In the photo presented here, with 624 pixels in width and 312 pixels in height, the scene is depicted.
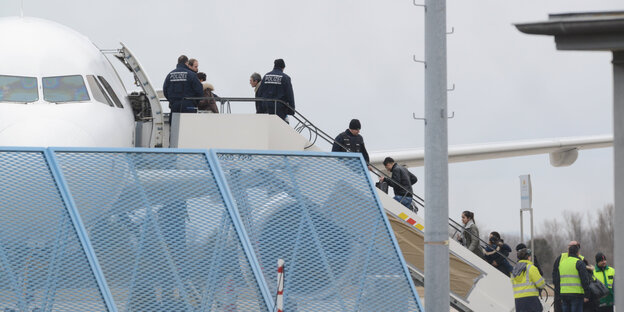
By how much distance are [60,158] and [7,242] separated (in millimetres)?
1058

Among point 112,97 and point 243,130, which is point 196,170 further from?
point 112,97

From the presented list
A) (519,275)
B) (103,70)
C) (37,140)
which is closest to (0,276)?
(37,140)

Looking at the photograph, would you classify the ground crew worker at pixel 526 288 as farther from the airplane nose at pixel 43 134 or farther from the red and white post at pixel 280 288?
Result: the red and white post at pixel 280 288

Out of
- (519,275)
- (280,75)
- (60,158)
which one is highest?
(280,75)

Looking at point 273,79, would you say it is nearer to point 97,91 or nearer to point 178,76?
point 178,76

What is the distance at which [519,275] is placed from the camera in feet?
52.5

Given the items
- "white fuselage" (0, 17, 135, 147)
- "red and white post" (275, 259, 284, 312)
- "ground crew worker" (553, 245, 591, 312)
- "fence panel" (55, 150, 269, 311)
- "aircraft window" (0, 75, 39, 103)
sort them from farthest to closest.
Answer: "ground crew worker" (553, 245, 591, 312) → "aircraft window" (0, 75, 39, 103) → "white fuselage" (0, 17, 135, 147) → "fence panel" (55, 150, 269, 311) → "red and white post" (275, 259, 284, 312)

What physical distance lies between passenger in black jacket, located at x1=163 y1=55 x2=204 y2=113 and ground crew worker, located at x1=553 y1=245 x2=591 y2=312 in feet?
20.2

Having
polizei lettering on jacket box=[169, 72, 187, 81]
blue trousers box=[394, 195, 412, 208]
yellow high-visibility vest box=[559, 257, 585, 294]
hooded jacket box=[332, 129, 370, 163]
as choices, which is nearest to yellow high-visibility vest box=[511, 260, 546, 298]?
yellow high-visibility vest box=[559, 257, 585, 294]

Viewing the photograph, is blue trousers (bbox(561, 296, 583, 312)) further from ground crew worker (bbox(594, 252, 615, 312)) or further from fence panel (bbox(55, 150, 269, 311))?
fence panel (bbox(55, 150, 269, 311))

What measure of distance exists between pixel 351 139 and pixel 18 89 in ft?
16.2

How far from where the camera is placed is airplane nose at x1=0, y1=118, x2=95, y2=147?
44.3 ft

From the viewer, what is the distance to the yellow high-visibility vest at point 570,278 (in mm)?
16141

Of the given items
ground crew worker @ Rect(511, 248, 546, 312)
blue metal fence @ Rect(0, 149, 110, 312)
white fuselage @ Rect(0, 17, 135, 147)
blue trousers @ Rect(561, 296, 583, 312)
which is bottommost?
blue trousers @ Rect(561, 296, 583, 312)
